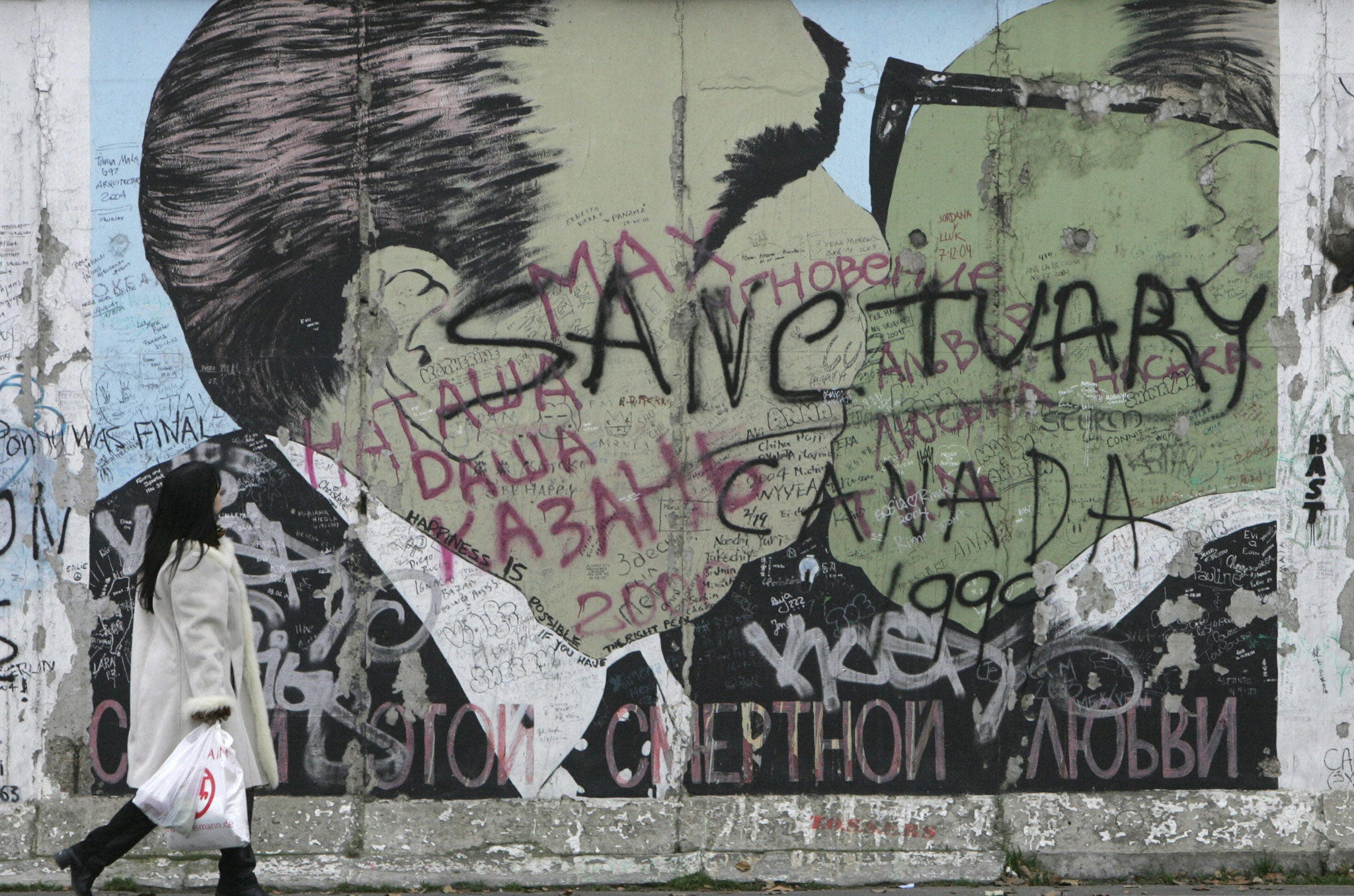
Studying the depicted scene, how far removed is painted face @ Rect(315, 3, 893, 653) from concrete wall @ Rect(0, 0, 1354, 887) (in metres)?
0.02

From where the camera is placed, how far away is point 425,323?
5.84 metres

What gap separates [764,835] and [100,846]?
268 cm

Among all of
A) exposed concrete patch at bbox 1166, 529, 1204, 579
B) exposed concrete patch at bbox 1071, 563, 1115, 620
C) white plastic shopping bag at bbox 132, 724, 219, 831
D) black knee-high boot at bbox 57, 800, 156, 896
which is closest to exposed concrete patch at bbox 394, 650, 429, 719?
black knee-high boot at bbox 57, 800, 156, 896

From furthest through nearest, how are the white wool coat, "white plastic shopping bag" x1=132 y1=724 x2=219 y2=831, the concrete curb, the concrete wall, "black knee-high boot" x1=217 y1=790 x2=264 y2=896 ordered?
the concrete wall → the concrete curb → "black knee-high boot" x1=217 y1=790 x2=264 y2=896 → the white wool coat → "white plastic shopping bag" x1=132 y1=724 x2=219 y2=831

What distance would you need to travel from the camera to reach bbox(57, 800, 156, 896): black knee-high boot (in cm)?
441

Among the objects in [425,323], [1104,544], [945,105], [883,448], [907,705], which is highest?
[945,105]

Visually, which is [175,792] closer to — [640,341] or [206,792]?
[206,792]

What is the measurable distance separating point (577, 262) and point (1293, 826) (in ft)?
13.2

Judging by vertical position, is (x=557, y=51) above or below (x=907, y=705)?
above

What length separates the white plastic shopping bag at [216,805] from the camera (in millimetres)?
4227

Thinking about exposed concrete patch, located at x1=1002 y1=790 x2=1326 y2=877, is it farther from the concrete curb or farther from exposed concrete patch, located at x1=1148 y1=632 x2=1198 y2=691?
exposed concrete patch, located at x1=1148 y1=632 x2=1198 y2=691

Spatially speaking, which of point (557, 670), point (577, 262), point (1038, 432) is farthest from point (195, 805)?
point (1038, 432)

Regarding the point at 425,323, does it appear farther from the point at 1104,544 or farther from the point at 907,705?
the point at 1104,544

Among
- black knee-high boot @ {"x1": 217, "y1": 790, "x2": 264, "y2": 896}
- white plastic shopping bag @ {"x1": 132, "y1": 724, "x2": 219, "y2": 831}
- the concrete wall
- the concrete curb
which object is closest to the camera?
white plastic shopping bag @ {"x1": 132, "y1": 724, "x2": 219, "y2": 831}
